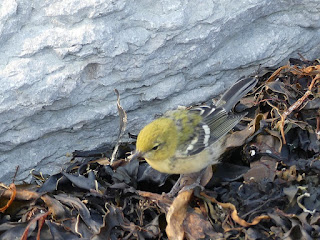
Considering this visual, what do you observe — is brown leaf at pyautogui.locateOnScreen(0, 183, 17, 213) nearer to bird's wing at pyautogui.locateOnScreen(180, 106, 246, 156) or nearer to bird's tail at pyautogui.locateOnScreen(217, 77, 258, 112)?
bird's wing at pyautogui.locateOnScreen(180, 106, 246, 156)

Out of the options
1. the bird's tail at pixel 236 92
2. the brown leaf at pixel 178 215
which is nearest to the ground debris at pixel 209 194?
the brown leaf at pixel 178 215

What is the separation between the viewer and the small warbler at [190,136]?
321 centimetres

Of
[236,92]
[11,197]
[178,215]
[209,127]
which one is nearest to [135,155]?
[178,215]

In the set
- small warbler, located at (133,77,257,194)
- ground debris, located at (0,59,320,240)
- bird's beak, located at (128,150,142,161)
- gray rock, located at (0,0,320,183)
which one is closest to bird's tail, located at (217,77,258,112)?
small warbler, located at (133,77,257,194)

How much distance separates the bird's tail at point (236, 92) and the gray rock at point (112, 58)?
27cm

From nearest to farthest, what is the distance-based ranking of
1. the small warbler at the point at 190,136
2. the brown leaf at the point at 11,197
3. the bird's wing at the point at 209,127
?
the brown leaf at the point at 11,197
the small warbler at the point at 190,136
the bird's wing at the point at 209,127

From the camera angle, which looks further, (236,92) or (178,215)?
(236,92)

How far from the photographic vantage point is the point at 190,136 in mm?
3461

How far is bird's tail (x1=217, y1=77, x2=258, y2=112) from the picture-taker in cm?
354

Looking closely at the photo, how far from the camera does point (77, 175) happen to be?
325 cm

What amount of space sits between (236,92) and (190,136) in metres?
0.41

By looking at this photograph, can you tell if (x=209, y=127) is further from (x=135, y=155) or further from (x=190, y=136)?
(x=135, y=155)

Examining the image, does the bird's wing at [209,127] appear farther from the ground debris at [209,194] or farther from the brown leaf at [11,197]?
the brown leaf at [11,197]

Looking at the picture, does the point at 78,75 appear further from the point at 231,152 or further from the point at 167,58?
the point at 231,152
